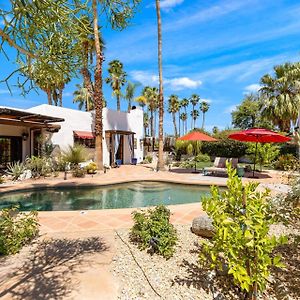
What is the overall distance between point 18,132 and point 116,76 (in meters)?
20.0

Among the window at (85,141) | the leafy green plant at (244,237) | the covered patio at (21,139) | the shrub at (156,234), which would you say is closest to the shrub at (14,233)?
the shrub at (156,234)

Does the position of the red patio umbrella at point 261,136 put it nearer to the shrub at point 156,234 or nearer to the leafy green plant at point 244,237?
the shrub at point 156,234

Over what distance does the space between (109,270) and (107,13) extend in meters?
5.11

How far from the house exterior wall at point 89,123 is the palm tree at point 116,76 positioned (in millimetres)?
8923

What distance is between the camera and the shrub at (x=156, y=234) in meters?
5.19

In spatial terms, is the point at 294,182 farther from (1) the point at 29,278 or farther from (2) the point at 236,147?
(2) the point at 236,147

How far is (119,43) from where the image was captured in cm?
740

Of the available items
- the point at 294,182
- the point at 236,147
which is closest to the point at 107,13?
the point at 294,182

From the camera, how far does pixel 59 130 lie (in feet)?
69.0

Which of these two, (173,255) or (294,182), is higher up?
(294,182)

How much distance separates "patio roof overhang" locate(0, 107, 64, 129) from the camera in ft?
49.5

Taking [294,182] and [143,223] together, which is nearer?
[294,182]

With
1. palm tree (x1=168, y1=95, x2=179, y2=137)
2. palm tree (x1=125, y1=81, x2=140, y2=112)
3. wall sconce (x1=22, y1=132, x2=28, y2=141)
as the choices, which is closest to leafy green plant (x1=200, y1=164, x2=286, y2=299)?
wall sconce (x1=22, y1=132, x2=28, y2=141)

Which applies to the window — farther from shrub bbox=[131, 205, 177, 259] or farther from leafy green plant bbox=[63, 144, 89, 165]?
shrub bbox=[131, 205, 177, 259]
